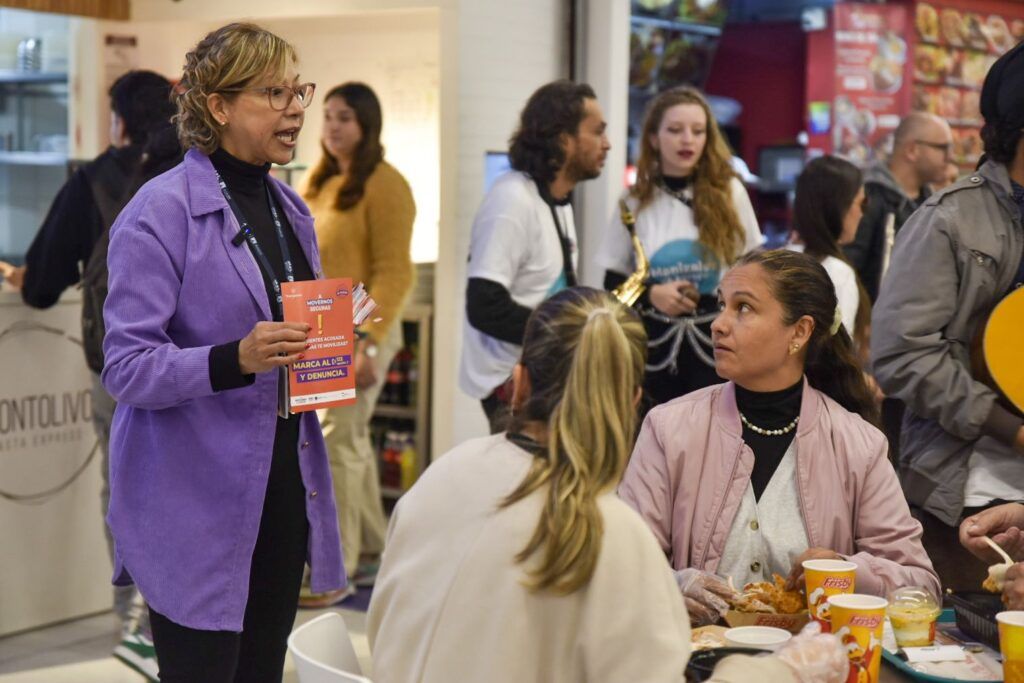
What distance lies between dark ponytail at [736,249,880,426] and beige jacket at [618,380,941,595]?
0.34 ft

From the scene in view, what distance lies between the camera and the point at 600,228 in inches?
246

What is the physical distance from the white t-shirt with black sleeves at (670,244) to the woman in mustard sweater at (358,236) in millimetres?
974

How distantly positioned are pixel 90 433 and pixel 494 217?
1.90m

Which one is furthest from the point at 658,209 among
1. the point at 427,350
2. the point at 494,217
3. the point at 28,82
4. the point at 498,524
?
the point at 28,82

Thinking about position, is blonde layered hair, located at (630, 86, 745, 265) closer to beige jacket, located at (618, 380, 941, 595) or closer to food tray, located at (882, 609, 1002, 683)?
beige jacket, located at (618, 380, 941, 595)

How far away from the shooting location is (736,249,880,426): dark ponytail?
2.86 meters

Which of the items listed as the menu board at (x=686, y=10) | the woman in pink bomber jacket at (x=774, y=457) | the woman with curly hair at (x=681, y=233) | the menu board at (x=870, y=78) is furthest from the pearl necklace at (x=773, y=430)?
the menu board at (x=870, y=78)

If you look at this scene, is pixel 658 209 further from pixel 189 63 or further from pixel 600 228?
pixel 189 63

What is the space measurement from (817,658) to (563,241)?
2.86 m

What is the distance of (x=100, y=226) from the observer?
466cm

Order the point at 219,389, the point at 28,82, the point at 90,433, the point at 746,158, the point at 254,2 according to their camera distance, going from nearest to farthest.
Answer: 1. the point at 219,389
2. the point at 90,433
3. the point at 254,2
4. the point at 28,82
5. the point at 746,158

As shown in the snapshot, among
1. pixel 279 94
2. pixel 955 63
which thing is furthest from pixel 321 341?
pixel 955 63

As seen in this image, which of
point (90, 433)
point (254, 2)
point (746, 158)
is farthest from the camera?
point (746, 158)

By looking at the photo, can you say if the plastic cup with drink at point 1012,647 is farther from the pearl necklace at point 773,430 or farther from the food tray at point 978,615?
the pearl necklace at point 773,430
